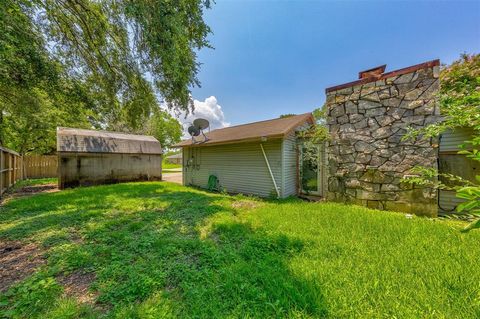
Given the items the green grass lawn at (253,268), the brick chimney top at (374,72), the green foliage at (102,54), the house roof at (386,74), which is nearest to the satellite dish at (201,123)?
the green foliage at (102,54)

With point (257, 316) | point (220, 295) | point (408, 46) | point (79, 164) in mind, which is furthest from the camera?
point (79, 164)

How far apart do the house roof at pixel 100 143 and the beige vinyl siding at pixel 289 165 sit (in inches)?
407

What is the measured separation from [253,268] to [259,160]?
19.4 feet

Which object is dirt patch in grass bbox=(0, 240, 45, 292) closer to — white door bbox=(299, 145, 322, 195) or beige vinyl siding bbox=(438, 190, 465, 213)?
white door bbox=(299, 145, 322, 195)

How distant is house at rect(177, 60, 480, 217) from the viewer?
197 inches

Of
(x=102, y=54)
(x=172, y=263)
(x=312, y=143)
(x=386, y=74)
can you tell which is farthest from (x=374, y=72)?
(x=102, y=54)

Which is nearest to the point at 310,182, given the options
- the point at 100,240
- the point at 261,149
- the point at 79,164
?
the point at 261,149

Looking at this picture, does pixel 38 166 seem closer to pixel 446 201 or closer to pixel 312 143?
pixel 312 143

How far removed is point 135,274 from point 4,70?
315 inches

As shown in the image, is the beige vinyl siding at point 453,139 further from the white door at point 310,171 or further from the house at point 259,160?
the house at point 259,160

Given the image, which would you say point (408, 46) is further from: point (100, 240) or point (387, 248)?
point (100, 240)

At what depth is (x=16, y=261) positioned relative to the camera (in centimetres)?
311

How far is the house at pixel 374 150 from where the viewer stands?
5012 millimetres

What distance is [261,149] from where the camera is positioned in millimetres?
8250
